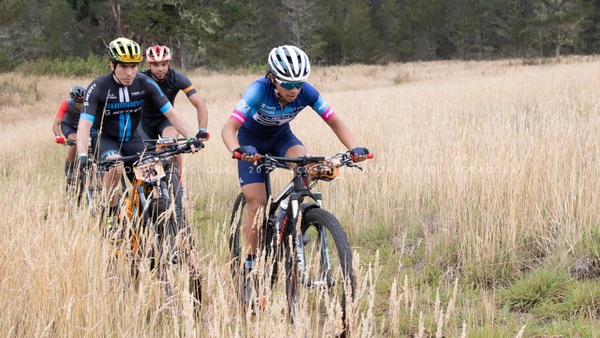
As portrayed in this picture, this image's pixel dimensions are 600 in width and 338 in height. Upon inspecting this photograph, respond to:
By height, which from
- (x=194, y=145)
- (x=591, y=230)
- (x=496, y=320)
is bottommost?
(x=496, y=320)

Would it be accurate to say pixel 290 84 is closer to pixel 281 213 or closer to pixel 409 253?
pixel 281 213

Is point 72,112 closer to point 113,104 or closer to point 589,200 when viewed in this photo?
point 113,104

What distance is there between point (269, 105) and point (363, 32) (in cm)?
5819

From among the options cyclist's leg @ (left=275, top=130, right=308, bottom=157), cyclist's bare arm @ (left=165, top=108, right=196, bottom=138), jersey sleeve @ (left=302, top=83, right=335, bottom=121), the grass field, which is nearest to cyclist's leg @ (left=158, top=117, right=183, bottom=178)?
the grass field

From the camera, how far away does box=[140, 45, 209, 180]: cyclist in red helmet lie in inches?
275

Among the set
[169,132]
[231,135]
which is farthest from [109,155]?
[169,132]

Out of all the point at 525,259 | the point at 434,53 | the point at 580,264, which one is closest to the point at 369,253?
the point at 525,259

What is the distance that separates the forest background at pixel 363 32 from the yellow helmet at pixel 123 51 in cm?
3652

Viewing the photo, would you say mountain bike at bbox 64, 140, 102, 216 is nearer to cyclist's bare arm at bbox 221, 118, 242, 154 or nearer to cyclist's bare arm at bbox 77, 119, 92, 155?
cyclist's bare arm at bbox 77, 119, 92, 155

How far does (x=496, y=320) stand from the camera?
142 inches

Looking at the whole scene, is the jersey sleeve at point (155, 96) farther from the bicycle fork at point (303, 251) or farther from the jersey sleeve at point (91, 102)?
the bicycle fork at point (303, 251)

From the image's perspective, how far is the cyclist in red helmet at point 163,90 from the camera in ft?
22.9

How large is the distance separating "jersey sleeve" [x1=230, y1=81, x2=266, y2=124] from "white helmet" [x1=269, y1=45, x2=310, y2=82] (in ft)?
1.18

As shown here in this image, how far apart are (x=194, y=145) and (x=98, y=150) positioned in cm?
113
